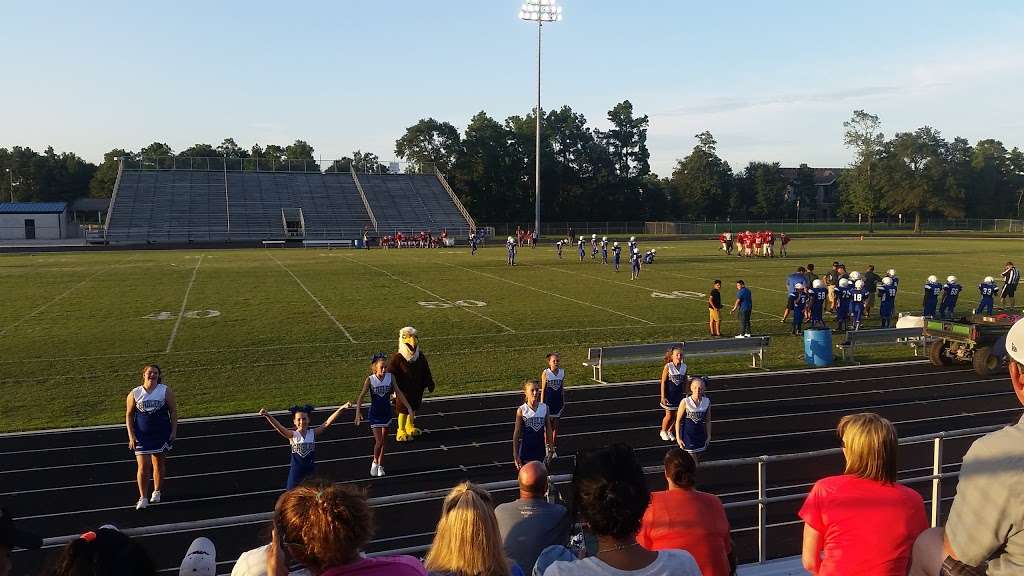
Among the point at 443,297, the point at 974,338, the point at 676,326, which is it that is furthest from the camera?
the point at 443,297

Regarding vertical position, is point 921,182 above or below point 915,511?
above

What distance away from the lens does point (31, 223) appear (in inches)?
2477

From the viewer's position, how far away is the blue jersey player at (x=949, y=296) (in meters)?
19.0

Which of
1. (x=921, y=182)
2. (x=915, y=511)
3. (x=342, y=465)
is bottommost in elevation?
(x=342, y=465)

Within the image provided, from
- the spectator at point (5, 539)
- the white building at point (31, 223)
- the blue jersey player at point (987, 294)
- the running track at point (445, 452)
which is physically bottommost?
the running track at point (445, 452)

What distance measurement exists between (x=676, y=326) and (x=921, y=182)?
81.0m

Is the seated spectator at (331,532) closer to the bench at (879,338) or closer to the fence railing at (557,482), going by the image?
the fence railing at (557,482)

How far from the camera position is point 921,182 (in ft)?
284

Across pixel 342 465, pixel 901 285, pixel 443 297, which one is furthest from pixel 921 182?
pixel 342 465

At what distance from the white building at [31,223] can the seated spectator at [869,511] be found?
71.9 meters

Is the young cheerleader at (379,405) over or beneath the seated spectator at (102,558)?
beneath

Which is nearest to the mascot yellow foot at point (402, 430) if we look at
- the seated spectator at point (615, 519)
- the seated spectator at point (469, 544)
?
the seated spectator at point (469, 544)

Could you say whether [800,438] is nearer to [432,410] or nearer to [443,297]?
[432,410]

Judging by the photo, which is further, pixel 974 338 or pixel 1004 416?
pixel 974 338
